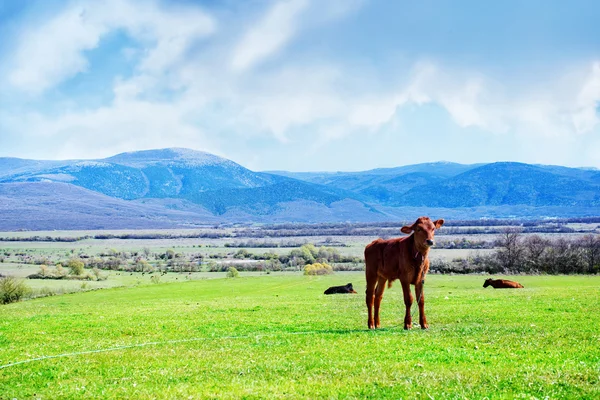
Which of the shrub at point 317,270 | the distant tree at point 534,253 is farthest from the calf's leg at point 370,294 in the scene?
the shrub at point 317,270

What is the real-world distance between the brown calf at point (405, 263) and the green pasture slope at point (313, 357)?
0.88m

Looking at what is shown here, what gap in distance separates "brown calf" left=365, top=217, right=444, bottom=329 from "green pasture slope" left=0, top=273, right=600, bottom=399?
34.8 inches

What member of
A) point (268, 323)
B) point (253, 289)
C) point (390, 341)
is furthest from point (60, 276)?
point (390, 341)

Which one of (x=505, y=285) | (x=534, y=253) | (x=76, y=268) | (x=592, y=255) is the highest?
(x=505, y=285)

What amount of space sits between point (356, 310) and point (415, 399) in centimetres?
1623

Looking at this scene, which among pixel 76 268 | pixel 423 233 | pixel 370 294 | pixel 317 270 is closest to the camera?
pixel 423 233

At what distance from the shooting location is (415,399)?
345 inches

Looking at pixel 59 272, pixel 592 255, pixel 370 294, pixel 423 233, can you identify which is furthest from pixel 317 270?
pixel 423 233

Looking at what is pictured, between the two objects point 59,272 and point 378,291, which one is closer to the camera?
point 378,291

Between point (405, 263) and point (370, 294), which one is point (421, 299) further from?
point (370, 294)

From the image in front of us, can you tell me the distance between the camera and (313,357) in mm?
12398

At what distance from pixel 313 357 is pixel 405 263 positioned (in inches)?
203

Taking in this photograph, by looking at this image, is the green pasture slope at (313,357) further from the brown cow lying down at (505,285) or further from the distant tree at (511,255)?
the distant tree at (511,255)

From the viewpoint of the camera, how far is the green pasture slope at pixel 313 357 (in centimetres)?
955
